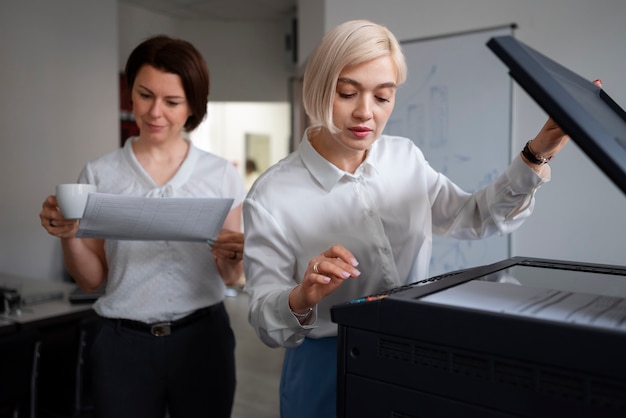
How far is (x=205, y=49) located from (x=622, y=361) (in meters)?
5.72

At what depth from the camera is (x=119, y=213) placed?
3.87ft

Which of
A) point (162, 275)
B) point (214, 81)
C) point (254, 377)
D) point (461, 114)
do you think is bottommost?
point (254, 377)

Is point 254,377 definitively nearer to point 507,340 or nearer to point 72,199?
point 72,199

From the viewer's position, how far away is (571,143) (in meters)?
2.44

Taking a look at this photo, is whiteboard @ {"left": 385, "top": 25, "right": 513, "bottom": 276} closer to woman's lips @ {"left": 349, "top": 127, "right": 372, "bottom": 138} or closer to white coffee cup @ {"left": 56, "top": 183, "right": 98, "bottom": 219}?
woman's lips @ {"left": 349, "top": 127, "right": 372, "bottom": 138}

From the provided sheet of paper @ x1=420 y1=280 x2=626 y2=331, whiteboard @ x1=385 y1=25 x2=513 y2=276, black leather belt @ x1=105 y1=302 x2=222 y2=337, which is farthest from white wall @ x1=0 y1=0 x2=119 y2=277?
sheet of paper @ x1=420 y1=280 x2=626 y2=331

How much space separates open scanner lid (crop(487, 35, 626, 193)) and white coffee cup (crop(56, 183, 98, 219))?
0.88 m

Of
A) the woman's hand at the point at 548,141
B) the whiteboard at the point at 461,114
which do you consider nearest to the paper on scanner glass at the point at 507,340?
the woman's hand at the point at 548,141

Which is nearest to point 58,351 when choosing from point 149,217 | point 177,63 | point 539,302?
point 149,217

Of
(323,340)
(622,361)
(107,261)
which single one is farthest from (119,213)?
(622,361)

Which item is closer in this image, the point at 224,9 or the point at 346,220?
the point at 346,220

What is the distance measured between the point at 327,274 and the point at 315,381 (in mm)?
327

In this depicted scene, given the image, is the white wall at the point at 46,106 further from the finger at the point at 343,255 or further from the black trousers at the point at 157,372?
the finger at the point at 343,255

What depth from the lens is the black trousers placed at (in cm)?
128
